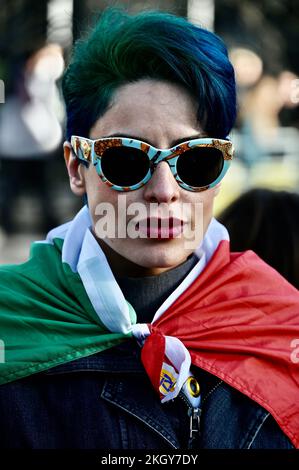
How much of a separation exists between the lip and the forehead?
22 centimetres

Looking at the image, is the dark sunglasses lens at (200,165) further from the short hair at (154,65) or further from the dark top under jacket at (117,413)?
the dark top under jacket at (117,413)

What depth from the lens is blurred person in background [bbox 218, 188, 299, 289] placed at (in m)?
3.19

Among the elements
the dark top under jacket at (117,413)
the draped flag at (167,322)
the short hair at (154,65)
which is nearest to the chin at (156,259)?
the draped flag at (167,322)

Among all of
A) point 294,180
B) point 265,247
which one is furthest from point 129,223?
point 294,180

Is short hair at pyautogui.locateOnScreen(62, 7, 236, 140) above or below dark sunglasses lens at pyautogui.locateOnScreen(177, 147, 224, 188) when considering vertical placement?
above

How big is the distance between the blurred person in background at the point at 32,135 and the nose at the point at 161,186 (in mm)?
3920

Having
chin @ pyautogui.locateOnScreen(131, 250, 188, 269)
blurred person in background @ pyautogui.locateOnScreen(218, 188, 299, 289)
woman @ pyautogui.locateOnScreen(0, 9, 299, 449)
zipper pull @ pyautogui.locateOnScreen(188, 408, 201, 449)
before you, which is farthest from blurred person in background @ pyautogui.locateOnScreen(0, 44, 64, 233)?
zipper pull @ pyautogui.locateOnScreen(188, 408, 201, 449)

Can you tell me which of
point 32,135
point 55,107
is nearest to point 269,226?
point 55,107

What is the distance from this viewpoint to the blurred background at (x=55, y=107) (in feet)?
23.0

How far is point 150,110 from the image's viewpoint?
197cm

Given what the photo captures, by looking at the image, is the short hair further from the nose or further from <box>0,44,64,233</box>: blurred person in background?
<box>0,44,64,233</box>: blurred person in background

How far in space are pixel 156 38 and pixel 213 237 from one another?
1.92 ft

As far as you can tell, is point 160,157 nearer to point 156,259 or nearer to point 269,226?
point 156,259

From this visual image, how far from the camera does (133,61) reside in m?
2.02
